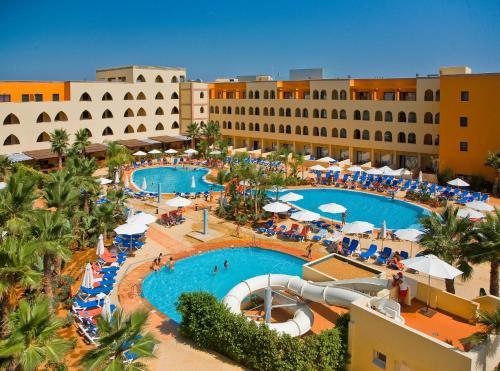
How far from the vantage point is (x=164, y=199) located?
30547 mm

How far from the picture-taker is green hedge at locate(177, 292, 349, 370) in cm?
1144

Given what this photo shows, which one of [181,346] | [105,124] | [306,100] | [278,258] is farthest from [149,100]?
[181,346]

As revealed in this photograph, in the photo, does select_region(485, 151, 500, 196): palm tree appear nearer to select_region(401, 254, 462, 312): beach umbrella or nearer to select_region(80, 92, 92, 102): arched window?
select_region(401, 254, 462, 312): beach umbrella

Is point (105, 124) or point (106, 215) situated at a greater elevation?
point (105, 124)

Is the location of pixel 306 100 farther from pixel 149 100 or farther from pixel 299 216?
pixel 299 216

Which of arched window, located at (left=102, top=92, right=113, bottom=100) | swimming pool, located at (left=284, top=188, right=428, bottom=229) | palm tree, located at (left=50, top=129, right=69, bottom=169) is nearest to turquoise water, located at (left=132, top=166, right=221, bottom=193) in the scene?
palm tree, located at (left=50, top=129, right=69, bottom=169)

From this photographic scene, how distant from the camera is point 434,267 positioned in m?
13.0

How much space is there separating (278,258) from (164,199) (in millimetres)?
12318

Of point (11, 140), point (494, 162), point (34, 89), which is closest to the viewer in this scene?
point (494, 162)

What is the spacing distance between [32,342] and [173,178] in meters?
30.8

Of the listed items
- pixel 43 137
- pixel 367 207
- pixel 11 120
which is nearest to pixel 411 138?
pixel 367 207

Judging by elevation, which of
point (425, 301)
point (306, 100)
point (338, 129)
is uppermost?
point (306, 100)

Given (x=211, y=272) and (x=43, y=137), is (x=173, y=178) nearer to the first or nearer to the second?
(x=43, y=137)

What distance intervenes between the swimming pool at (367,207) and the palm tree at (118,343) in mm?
18921
